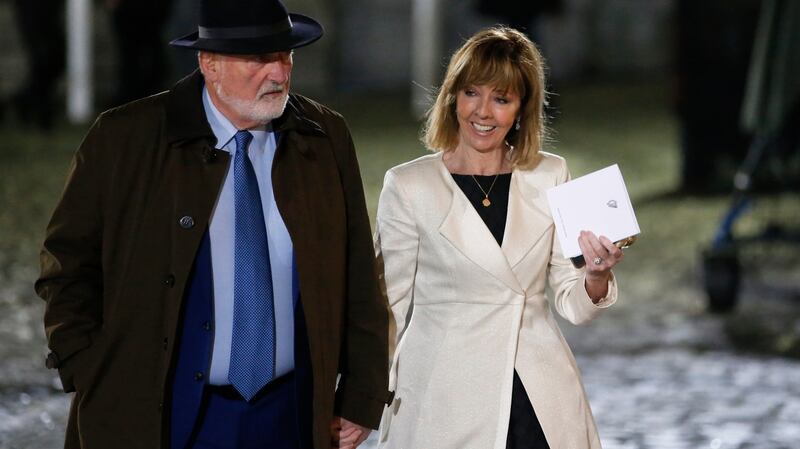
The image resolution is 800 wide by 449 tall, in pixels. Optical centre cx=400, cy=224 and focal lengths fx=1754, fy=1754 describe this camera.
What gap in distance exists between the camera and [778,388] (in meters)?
8.39

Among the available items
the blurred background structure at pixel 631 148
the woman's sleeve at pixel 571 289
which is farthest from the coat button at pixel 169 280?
the blurred background structure at pixel 631 148

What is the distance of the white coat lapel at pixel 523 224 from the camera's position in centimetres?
470

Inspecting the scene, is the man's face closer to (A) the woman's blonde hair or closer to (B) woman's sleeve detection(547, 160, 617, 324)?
(A) the woman's blonde hair

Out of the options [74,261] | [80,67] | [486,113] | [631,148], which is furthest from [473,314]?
[80,67]

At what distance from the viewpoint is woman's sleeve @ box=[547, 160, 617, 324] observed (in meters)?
4.62

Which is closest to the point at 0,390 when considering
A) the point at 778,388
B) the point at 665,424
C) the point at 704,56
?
the point at 665,424

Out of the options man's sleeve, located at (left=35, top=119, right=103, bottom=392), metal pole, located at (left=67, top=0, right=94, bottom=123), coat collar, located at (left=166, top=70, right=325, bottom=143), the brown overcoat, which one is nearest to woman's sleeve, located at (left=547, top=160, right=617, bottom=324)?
the brown overcoat

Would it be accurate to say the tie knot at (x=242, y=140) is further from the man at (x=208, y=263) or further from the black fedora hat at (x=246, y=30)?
the black fedora hat at (x=246, y=30)

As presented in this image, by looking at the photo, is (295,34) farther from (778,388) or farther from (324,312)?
(778,388)

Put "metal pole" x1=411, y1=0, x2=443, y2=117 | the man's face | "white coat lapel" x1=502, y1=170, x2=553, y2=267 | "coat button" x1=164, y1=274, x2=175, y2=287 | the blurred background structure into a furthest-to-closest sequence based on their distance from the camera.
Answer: "metal pole" x1=411, y1=0, x2=443, y2=117 → the blurred background structure → "white coat lapel" x1=502, y1=170, x2=553, y2=267 → the man's face → "coat button" x1=164, y1=274, x2=175, y2=287

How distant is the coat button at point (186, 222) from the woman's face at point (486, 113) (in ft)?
3.36

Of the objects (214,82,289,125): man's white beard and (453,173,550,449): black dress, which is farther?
(453,173,550,449): black dress

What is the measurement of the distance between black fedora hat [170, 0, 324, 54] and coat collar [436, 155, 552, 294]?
74cm

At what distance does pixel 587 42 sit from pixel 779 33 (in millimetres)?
15251
